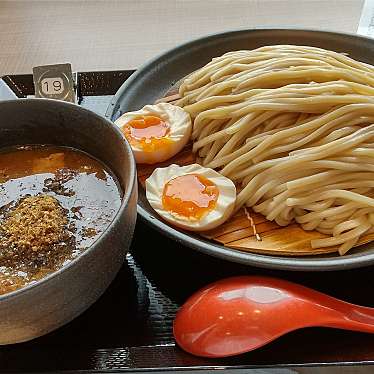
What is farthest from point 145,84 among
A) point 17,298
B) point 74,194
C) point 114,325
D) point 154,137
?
point 17,298

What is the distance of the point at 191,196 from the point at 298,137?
0.37 meters

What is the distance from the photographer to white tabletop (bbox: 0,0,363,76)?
2924 mm

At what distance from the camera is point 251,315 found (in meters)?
1.33

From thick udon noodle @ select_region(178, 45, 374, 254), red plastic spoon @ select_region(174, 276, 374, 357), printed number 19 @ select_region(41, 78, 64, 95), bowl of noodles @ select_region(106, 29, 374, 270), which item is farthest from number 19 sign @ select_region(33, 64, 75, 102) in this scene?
red plastic spoon @ select_region(174, 276, 374, 357)

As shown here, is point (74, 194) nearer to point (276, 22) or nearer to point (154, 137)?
point (154, 137)

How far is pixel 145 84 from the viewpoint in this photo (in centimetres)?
212

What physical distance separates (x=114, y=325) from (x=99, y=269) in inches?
9.4

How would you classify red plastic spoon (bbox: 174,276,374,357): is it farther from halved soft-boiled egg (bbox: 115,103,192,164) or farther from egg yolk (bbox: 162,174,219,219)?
halved soft-boiled egg (bbox: 115,103,192,164)

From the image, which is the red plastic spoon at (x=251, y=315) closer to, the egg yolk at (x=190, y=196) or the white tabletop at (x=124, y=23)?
the egg yolk at (x=190, y=196)

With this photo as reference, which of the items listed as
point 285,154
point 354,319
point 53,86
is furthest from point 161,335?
point 53,86

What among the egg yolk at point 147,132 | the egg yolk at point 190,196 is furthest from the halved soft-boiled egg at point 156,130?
the egg yolk at point 190,196

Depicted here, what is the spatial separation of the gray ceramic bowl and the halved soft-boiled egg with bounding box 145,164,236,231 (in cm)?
22

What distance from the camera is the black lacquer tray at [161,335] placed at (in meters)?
1.33

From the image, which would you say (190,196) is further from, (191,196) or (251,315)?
(251,315)
